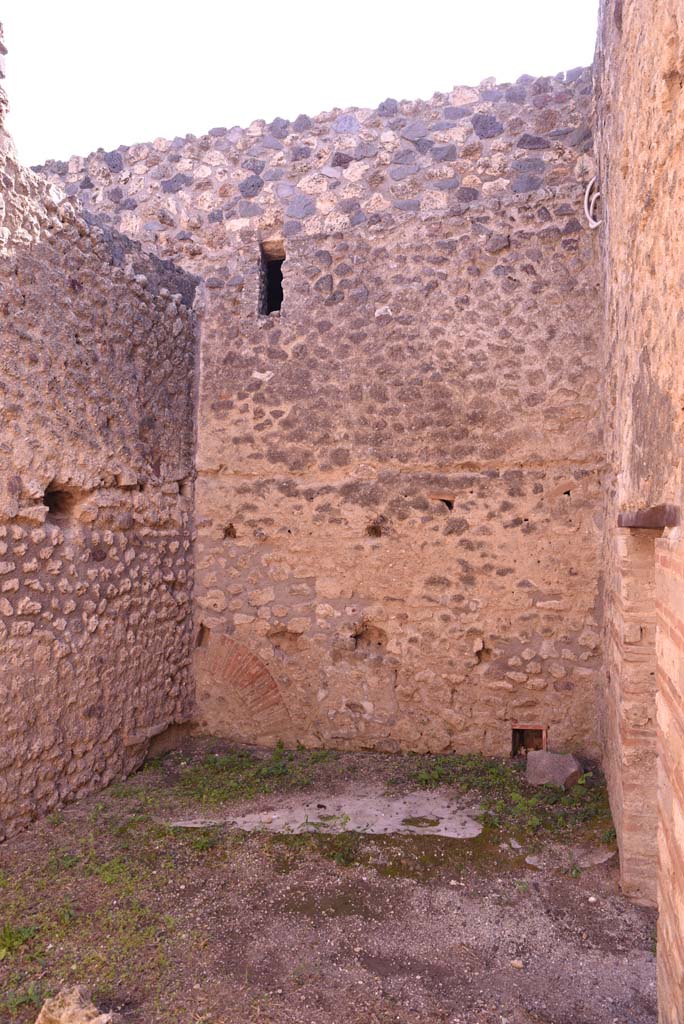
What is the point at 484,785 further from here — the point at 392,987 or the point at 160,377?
the point at 160,377

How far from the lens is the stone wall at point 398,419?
215 inches

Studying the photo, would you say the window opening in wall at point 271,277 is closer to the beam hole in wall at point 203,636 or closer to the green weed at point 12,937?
the beam hole in wall at point 203,636

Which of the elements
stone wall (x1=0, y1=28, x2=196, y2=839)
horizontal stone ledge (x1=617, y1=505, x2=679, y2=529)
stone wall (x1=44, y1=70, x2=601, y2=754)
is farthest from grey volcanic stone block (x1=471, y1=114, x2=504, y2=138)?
horizontal stone ledge (x1=617, y1=505, x2=679, y2=529)

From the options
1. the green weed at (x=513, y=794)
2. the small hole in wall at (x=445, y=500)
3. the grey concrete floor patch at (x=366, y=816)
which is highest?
the small hole in wall at (x=445, y=500)

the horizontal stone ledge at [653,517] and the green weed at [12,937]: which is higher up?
the horizontal stone ledge at [653,517]

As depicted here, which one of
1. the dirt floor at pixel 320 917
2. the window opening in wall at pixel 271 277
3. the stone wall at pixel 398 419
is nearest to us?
the dirt floor at pixel 320 917

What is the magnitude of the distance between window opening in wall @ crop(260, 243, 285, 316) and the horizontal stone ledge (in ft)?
13.2

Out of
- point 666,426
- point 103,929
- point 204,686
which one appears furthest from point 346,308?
point 103,929

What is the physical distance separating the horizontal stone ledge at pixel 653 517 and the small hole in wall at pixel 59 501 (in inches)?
132

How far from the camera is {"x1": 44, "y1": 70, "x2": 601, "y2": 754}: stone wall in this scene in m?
5.45

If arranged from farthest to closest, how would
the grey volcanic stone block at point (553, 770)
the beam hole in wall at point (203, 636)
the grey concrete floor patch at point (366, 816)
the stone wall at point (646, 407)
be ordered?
the beam hole in wall at point (203, 636) < the grey volcanic stone block at point (553, 770) < the grey concrete floor patch at point (366, 816) < the stone wall at point (646, 407)

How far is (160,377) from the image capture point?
5.74m

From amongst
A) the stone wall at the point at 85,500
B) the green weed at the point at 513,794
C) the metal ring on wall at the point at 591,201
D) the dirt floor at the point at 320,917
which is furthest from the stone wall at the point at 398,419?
the dirt floor at the point at 320,917

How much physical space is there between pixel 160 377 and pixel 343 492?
168 centimetres
